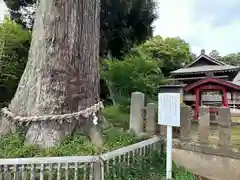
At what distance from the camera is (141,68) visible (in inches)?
227

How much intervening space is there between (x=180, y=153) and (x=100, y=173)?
5.40 feet

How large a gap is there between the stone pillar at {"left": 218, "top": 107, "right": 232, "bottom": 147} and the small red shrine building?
2.87m

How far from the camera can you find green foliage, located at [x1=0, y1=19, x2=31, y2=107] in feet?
19.6

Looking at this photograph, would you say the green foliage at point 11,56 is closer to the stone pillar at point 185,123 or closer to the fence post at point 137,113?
the fence post at point 137,113

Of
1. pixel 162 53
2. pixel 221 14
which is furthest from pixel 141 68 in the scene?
pixel 162 53

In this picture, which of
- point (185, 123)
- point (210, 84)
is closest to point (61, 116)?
point (185, 123)

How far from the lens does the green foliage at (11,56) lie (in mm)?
5977

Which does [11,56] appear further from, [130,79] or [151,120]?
[151,120]

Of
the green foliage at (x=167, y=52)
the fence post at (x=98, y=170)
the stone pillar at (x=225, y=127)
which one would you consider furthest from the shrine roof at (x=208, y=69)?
the fence post at (x=98, y=170)

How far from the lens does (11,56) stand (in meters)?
6.23

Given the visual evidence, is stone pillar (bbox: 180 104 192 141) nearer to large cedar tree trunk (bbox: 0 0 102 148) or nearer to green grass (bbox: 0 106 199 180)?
green grass (bbox: 0 106 199 180)

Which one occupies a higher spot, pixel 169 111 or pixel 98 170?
pixel 169 111

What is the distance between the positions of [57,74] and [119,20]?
6.13 m

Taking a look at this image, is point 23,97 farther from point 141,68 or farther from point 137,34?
point 137,34
